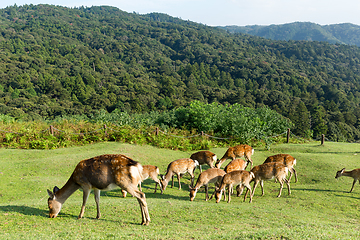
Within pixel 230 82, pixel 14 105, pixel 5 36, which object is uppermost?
pixel 5 36

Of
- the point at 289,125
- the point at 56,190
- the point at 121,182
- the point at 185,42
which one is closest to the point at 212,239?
the point at 121,182

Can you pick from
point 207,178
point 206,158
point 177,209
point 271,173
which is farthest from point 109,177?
point 206,158

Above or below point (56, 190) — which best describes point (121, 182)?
above

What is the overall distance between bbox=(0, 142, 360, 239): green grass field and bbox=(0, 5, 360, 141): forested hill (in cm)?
4317

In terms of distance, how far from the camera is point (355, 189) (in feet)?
37.8

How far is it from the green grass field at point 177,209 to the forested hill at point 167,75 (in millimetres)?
43170

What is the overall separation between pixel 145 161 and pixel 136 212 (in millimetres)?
7236

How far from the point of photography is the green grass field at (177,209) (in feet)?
20.5

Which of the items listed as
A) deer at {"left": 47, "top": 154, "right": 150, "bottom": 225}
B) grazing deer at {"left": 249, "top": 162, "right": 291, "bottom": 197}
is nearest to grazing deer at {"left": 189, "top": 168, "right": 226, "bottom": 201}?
grazing deer at {"left": 249, "top": 162, "right": 291, "bottom": 197}

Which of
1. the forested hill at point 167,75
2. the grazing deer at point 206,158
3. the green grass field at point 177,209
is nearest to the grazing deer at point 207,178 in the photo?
the green grass field at point 177,209

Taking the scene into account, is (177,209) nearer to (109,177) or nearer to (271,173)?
(109,177)

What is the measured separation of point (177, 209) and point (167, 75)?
401 ft

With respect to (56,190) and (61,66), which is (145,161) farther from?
(61,66)

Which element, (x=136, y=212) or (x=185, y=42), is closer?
(x=136, y=212)
